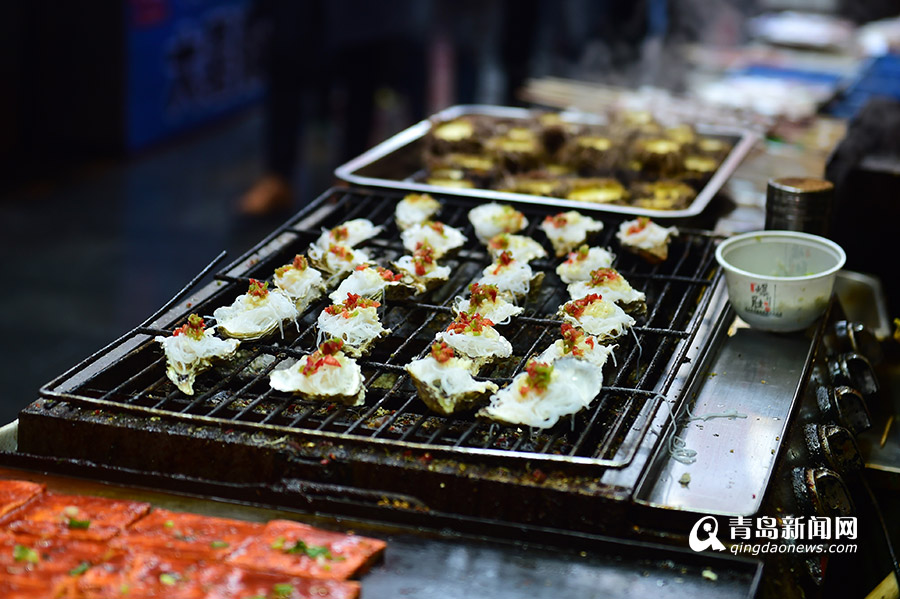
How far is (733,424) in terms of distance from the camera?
2.97m

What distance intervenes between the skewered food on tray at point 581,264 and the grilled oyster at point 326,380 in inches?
44.5

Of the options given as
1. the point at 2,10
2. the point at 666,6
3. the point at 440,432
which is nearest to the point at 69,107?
the point at 2,10

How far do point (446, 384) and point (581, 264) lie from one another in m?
1.09

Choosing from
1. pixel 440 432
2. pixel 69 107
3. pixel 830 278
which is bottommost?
pixel 69 107

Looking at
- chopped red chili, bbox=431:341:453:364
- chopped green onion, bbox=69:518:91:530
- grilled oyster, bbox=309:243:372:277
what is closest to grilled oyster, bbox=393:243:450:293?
grilled oyster, bbox=309:243:372:277

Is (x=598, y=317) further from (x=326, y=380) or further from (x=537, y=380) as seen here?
(x=326, y=380)

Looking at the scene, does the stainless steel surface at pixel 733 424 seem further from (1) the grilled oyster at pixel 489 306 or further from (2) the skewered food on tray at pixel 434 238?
(2) the skewered food on tray at pixel 434 238

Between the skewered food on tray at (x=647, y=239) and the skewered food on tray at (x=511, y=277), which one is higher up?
the skewered food on tray at (x=647, y=239)

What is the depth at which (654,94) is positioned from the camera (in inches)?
271

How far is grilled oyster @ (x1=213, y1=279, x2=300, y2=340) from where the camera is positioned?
3268 millimetres

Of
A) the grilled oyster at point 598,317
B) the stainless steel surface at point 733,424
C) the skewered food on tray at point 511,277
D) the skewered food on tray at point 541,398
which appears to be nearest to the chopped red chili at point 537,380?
the skewered food on tray at point 541,398

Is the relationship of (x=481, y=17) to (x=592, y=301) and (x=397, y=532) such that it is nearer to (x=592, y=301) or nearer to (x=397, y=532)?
(x=592, y=301)

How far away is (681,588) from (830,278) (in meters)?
1.58

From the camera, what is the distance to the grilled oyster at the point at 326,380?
9.57 feet
